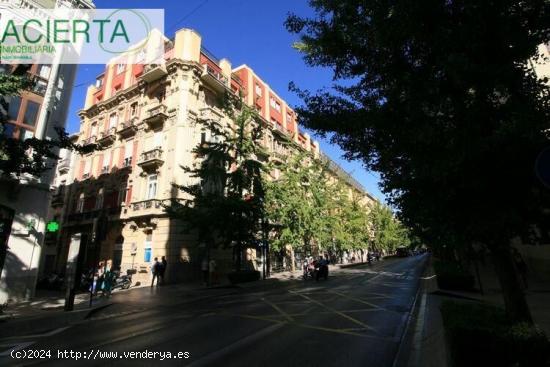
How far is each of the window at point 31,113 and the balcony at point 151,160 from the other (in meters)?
8.50

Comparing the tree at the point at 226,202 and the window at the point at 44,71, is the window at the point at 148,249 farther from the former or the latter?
the window at the point at 44,71

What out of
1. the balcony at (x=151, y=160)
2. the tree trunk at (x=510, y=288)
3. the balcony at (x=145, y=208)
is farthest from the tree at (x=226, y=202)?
the tree trunk at (x=510, y=288)

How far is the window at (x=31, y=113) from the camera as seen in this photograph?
15.6m

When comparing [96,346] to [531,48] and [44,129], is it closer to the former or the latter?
[531,48]

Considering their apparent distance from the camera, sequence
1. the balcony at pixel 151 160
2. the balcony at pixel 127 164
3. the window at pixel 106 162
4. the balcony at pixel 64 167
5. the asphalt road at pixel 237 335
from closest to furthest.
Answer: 1. the asphalt road at pixel 237 335
2. the balcony at pixel 151 160
3. the balcony at pixel 127 164
4. the window at pixel 106 162
5. the balcony at pixel 64 167

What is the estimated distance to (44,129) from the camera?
16.1m

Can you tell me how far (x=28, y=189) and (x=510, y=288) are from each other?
1825cm

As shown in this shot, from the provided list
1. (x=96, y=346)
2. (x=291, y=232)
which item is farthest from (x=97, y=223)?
(x=291, y=232)

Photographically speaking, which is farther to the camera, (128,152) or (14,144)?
(128,152)

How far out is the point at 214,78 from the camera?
26.7m

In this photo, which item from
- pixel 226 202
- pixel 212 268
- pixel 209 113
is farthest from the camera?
pixel 209 113

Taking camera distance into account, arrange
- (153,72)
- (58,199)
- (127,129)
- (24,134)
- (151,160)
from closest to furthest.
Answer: (24,134)
(151,160)
(153,72)
(127,129)
(58,199)

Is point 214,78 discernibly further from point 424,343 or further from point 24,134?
point 424,343

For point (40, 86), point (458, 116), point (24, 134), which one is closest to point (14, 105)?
point (24, 134)
